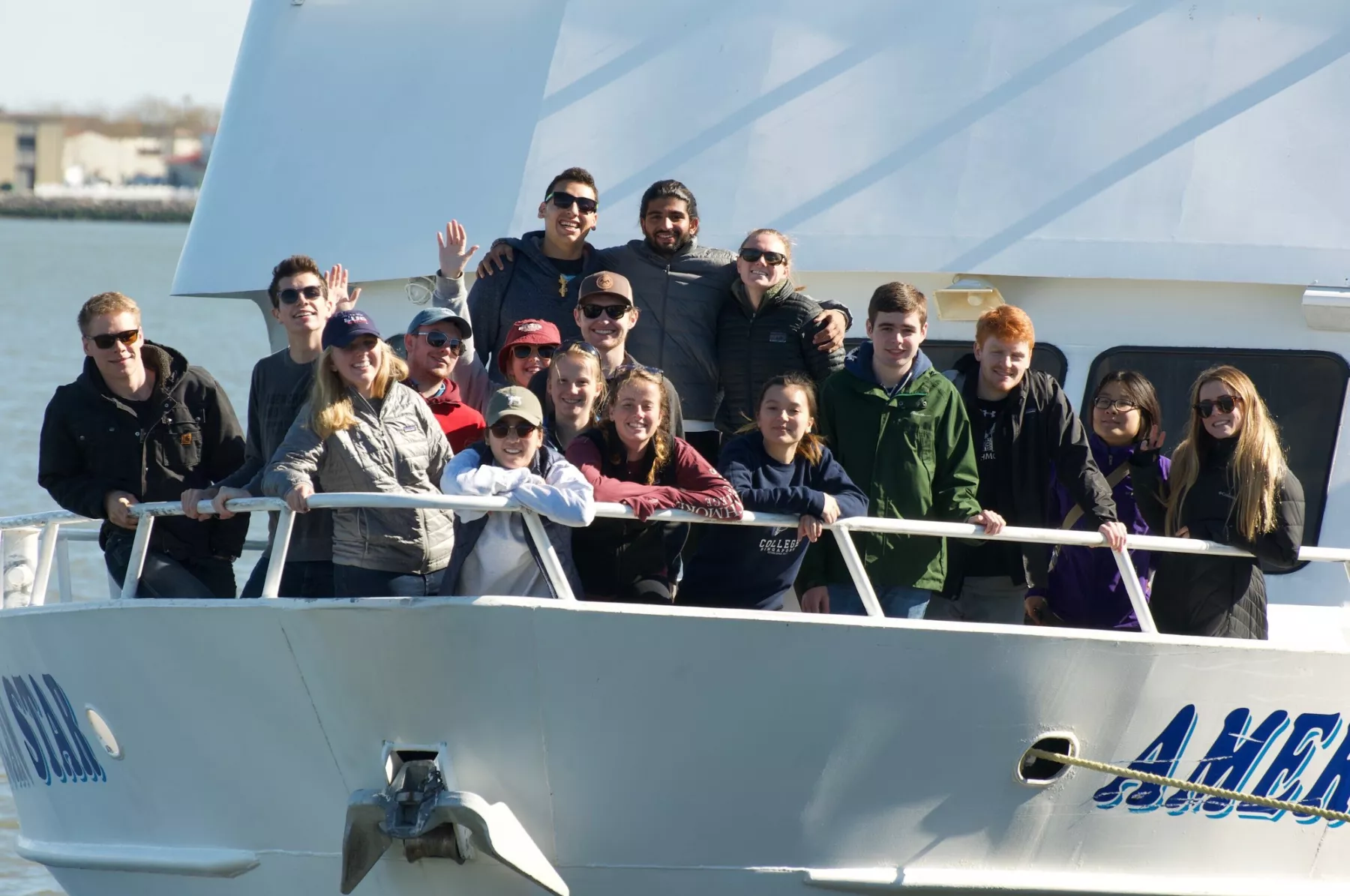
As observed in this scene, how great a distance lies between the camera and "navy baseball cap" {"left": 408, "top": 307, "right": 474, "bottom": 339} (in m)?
7.51

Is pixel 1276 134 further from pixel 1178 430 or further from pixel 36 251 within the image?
pixel 36 251

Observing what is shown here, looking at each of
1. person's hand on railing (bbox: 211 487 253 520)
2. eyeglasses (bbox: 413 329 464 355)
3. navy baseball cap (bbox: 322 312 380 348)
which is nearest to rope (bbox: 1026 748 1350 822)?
eyeglasses (bbox: 413 329 464 355)

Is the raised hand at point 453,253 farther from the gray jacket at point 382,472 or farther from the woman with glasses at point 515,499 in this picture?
the woman with glasses at point 515,499

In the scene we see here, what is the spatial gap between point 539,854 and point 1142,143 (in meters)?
4.14

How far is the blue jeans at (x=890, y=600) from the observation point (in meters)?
7.29

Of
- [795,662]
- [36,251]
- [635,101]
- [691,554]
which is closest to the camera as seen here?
[795,662]

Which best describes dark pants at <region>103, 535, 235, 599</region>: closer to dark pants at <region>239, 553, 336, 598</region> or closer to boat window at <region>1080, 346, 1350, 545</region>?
dark pants at <region>239, 553, 336, 598</region>

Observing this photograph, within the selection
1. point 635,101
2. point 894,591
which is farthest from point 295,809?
point 635,101

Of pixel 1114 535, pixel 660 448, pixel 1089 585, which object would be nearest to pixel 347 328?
pixel 660 448

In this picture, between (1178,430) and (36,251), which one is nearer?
(1178,430)

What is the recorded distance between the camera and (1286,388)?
28.2 feet

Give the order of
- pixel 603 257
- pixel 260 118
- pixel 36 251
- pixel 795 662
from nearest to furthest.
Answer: pixel 795 662 < pixel 603 257 < pixel 260 118 < pixel 36 251

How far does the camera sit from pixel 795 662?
681cm

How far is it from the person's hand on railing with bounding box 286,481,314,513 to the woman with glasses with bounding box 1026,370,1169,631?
8.94 feet
